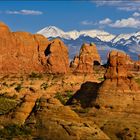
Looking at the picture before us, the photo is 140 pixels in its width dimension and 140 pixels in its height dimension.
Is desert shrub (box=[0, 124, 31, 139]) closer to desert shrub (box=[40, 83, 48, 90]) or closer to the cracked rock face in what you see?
the cracked rock face

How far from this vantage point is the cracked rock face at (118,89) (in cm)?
8012

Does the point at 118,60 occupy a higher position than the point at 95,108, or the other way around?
the point at 118,60

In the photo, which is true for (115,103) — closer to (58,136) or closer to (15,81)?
(58,136)

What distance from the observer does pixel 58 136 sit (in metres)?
66.6

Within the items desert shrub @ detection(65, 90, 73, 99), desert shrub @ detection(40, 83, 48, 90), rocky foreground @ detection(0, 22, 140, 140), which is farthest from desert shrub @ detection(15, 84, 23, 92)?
rocky foreground @ detection(0, 22, 140, 140)

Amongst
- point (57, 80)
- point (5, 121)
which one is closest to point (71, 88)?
point (57, 80)

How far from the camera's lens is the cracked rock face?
80.1m

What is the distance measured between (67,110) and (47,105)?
2.92 metres

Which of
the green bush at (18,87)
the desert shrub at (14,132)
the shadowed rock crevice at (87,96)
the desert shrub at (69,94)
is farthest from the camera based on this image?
the green bush at (18,87)

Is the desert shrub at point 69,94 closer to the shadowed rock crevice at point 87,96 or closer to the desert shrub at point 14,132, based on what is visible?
the shadowed rock crevice at point 87,96

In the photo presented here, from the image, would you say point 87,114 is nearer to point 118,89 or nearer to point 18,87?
point 118,89

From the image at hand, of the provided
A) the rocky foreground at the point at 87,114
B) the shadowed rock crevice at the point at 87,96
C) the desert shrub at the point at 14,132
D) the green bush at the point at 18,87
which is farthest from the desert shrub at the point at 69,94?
the desert shrub at the point at 14,132

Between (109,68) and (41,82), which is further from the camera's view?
(41,82)

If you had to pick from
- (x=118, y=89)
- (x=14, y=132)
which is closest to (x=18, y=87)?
(x=118, y=89)
